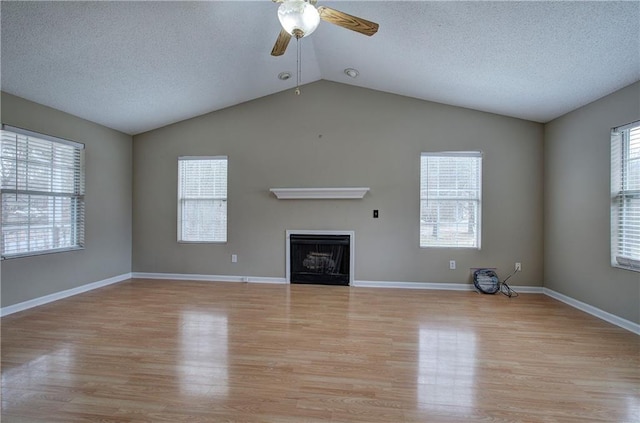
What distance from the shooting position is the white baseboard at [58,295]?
3146mm

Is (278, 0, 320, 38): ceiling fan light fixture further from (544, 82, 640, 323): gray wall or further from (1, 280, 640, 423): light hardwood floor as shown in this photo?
(544, 82, 640, 323): gray wall

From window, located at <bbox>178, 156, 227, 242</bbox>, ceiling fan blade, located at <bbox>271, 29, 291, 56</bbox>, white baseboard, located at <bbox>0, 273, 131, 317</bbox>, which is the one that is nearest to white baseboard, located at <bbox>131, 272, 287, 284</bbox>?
white baseboard, located at <bbox>0, 273, 131, 317</bbox>

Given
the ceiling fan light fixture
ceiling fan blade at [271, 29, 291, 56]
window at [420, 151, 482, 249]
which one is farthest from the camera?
window at [420, 151, 482, 249]

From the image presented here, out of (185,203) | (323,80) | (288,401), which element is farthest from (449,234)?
(185,203)

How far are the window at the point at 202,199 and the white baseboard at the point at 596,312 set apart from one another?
15.7 feet

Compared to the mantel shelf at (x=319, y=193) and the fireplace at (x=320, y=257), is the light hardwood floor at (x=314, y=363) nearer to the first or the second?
the fireplace at (x=320, y=257)

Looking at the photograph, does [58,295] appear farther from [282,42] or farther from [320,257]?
[282,42]

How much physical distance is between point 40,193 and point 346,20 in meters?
3.98

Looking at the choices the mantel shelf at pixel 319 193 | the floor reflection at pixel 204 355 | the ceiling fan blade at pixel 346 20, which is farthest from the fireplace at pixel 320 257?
the ceiling fan blade at pixel 346 20

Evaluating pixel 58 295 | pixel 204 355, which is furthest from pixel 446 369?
pixel 58 295

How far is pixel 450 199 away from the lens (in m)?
4.29

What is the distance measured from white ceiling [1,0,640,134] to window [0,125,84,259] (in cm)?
53

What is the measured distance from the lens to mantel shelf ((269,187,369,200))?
4.30 meters

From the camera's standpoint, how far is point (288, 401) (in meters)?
1.73
